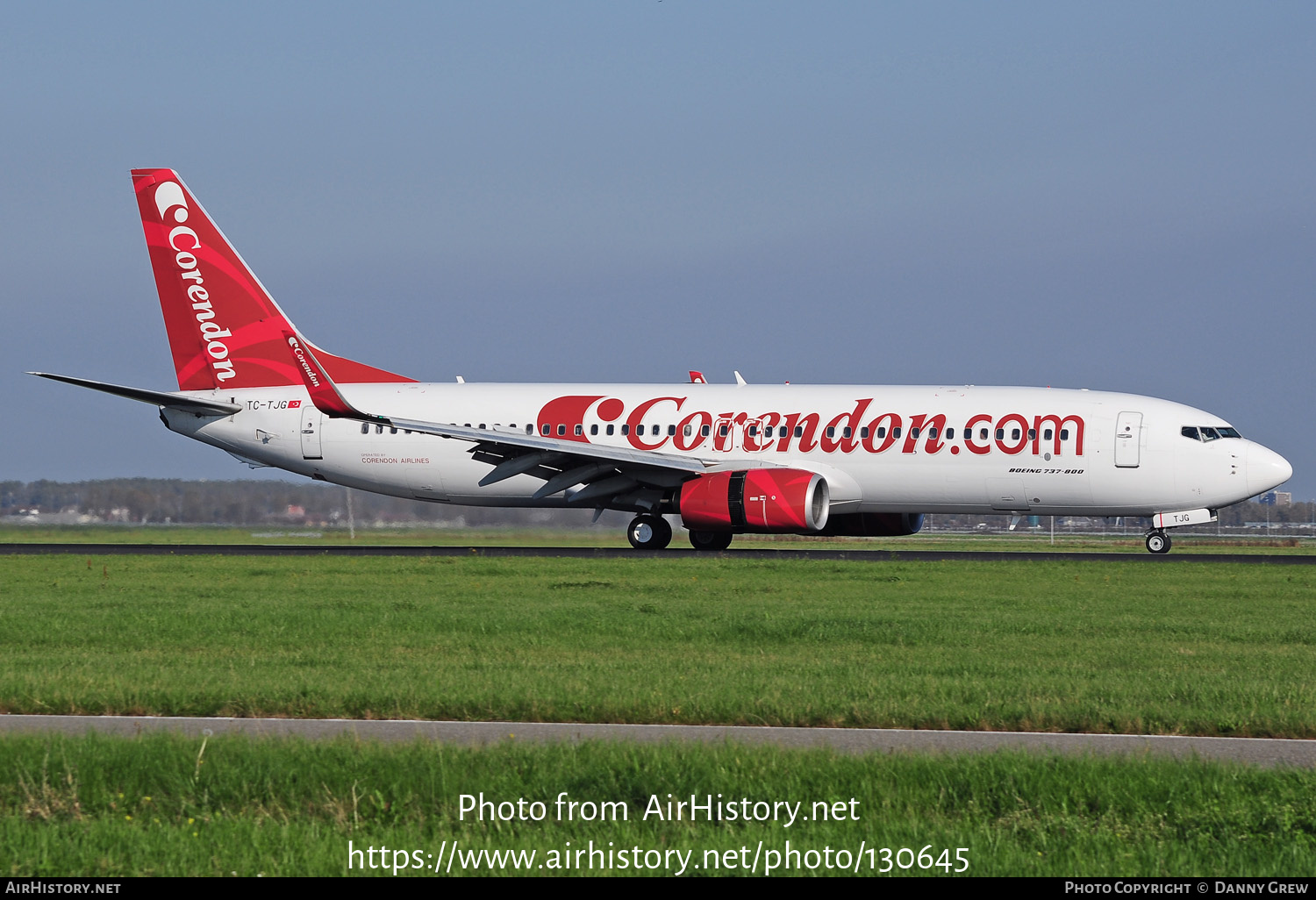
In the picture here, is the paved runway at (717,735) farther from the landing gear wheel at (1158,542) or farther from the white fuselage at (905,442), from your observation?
the landing gear wheel at (1158,542)

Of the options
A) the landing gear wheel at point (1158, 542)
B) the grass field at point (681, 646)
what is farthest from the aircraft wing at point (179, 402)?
the landing gear wheel at point (1158, 542)

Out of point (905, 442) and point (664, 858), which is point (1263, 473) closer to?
point (905, 442)

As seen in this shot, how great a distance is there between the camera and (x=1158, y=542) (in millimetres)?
34031

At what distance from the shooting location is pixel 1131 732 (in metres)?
10.9

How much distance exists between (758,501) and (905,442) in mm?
3753

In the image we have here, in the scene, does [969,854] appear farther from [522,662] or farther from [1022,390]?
[1022,390]

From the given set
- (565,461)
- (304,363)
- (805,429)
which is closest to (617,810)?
(304,363)

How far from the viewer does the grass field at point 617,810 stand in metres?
7.23

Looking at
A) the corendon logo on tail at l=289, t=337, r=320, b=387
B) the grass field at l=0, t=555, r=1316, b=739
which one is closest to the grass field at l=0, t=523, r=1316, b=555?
the corendon logo on tail at l=289, t=337, r=320, b=387

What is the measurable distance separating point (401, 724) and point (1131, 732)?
213 inches

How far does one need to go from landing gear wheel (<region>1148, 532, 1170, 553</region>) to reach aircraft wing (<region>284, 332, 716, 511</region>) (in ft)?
34.0

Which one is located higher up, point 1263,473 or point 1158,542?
point 1263,473
